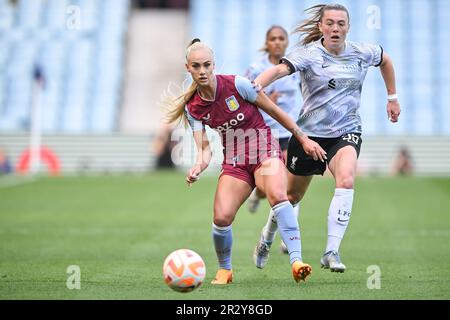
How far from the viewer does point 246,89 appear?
338 inches

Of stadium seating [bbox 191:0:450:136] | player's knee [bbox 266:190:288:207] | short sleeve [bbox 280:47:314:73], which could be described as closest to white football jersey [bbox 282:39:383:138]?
short sleeve [bbox 280:47:314:73]

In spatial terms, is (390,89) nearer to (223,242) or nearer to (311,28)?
(311,28)

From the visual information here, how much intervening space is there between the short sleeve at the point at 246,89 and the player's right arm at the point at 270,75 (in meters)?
0.07

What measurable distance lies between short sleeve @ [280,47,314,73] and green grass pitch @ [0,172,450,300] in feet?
6.64

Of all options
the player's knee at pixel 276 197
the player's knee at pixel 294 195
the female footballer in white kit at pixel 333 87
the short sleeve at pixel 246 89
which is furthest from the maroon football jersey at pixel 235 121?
the player's knee at pixel 294 195

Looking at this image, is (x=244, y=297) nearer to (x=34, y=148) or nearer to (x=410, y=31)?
(x=34, y=148)

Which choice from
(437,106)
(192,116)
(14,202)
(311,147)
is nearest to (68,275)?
(192,116)

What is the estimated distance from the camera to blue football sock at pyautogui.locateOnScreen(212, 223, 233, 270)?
8703mm

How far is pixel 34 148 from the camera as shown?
29.3 metres

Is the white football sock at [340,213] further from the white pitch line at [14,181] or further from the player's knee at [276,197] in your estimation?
the white pitch line at [14,181]

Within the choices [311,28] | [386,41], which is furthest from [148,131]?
[311,28]

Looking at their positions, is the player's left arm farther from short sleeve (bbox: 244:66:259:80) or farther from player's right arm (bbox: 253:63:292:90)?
short sleeve (bbox: 244:66:259:80)

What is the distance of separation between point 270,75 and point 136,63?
86.2 feet

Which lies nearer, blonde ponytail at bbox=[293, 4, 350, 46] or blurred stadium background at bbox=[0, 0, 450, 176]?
blonde ponytail at bbox=[293, 4, 350, 46]
